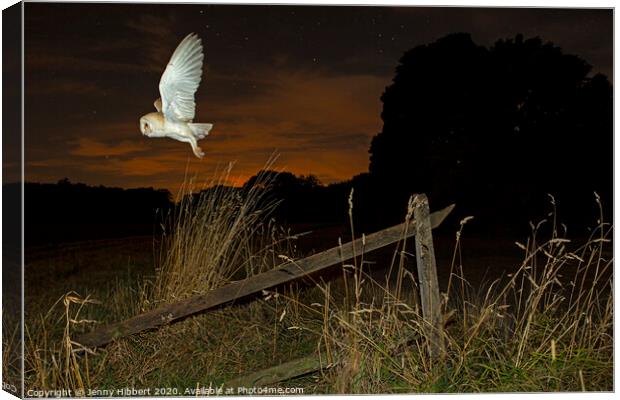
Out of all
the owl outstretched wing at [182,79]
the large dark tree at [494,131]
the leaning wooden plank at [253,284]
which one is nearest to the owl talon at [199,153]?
the owl outstretched wing at [182,79]

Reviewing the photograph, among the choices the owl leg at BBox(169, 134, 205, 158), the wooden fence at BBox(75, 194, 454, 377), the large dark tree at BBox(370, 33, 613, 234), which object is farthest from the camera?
the large dark tree at BBox(370, 33, 613, 234)

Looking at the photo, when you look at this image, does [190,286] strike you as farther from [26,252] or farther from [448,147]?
[448,147]

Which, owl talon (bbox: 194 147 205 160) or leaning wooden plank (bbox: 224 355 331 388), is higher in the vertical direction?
owl talon (bbox: 194 147 205 160)

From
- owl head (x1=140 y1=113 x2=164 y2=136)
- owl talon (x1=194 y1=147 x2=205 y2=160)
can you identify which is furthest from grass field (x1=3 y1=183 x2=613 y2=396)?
owl head (x1=140 y1=113 x2=164 y2=136)

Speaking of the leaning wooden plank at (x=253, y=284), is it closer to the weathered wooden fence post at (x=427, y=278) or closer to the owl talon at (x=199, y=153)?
the weathered wooden fence post at (x=427, y=278)

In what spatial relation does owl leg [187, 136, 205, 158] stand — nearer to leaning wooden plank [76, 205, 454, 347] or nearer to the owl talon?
the owl talon

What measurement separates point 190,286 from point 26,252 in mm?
1003

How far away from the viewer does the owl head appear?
4867 mm

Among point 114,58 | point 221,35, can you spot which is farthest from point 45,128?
point 221,35

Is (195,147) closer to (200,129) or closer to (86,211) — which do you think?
(200,129)

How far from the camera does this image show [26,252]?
456 cm

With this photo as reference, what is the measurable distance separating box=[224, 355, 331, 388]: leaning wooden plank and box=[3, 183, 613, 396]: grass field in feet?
0.13

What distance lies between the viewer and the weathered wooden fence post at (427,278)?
4.16 meters

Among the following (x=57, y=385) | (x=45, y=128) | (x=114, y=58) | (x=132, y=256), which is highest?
(x=114, y=58)
